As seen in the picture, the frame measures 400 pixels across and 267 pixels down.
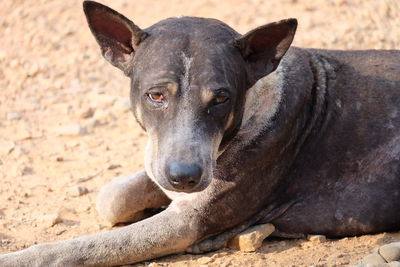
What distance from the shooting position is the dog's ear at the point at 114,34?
676cm

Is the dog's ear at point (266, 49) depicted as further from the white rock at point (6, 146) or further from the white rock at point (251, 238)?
the white rock at point (6, 146)

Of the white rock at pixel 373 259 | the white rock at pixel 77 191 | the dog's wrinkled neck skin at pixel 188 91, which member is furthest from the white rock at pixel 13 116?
the white rock at pixel 373 259

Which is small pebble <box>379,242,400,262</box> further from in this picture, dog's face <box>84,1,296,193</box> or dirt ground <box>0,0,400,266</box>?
dog's face <box>84,1,296,193</box>

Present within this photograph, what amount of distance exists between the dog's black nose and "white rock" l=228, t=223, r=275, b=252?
45.0 inches

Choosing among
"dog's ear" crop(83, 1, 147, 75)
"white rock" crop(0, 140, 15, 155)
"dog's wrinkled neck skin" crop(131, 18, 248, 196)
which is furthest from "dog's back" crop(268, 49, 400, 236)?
"white rock" crop(0, 140, 15, 155)

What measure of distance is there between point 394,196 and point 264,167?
1155mm

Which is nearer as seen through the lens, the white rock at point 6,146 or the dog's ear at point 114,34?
the dog's ear at point 114,34

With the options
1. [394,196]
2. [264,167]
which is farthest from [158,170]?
[394,196]

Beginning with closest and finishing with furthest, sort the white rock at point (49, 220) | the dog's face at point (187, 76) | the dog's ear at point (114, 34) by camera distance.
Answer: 1. the dog's face at point (187, 76)
2. the dog's ear at point (114, 34)
3. the white rock at point (49, 220)

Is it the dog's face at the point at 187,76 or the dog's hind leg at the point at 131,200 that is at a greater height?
the dog's face at the point at 187,76

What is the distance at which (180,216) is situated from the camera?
7090mm

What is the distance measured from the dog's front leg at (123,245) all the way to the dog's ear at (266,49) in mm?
1298

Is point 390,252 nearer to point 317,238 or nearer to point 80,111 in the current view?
point 317,238

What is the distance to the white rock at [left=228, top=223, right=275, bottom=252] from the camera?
7.20 m
